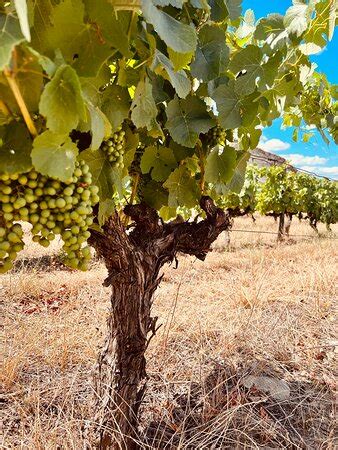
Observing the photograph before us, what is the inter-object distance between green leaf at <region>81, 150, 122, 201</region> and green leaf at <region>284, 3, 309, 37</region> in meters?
0.96

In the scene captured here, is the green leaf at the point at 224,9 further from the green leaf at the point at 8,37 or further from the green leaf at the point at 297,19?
the green leaf at the point at 8,37

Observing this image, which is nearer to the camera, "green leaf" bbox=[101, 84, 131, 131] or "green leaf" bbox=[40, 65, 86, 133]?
"green leaf" bbox=[40, 65, 86, 133]

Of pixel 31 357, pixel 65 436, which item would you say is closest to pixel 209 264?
pixel 31 357

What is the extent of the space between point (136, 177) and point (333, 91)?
1858mm

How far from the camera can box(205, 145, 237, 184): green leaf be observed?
5.66ft

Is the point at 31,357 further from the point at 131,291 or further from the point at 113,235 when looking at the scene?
the point at 113,235

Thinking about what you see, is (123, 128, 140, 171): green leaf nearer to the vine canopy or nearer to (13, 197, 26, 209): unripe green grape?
the vine canopy

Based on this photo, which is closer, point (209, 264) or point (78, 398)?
point (78, 398)

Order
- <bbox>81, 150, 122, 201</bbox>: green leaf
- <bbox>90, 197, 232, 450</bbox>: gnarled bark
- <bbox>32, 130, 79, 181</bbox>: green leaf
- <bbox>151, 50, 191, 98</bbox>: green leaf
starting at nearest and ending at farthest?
<bbox>32, 130, 79, 181</bbox>: green leaf, <bbox>151, 50, 191, 98</bbox>: green leaf, <bbox>81, 150, 122, 201</bbox>: green leaf, <bbox>90, 197, 232, 450</bbox>: gnarled bark

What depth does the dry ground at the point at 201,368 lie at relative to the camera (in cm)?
259

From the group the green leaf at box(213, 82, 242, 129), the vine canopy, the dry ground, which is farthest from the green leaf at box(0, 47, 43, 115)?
the dry ground

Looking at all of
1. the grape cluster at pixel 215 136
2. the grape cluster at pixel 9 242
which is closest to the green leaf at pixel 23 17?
the grape cluster at pixel 9 242

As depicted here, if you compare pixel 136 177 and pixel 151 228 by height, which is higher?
pixel 136 177

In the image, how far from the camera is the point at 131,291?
83.8 inches
